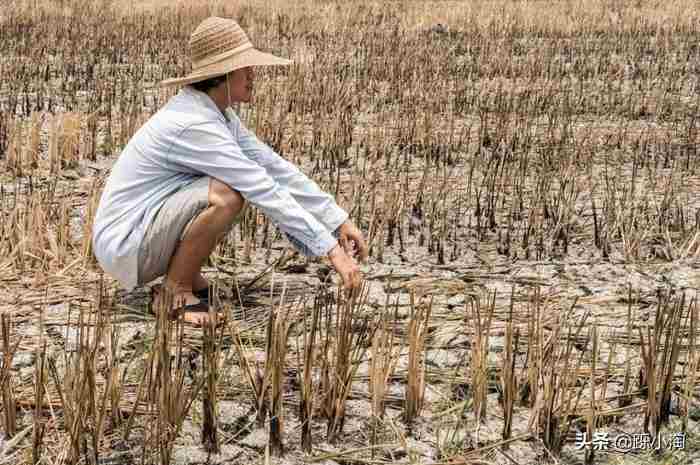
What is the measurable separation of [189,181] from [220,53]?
50 cm

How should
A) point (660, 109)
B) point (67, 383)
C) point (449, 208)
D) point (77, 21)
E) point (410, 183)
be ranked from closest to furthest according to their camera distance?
point (67, 383) < point (449, 208) < point (410, 183) < point (660, 109) < point (77, 21)

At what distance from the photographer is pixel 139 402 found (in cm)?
268

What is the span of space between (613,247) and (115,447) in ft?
8.96

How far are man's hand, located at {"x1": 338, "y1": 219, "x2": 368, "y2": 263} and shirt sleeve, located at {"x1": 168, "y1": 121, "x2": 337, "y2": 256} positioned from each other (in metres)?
0.16

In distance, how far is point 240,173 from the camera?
3.29m

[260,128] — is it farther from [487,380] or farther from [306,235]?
[487,380]

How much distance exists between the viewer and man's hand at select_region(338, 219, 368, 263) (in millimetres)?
3412

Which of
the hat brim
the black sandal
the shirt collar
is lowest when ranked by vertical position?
the black sandal

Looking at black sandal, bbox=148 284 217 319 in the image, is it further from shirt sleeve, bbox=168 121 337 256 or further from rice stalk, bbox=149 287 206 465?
rice stalk, bbox=149 287 206 465

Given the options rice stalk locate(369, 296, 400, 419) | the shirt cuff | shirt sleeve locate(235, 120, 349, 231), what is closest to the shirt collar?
shirt sleeve locate(235, 120, 349, 231)

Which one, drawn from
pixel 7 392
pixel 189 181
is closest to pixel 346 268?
pixel 189 181

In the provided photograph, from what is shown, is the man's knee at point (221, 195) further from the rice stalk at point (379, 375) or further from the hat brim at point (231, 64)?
the rice stalk at point (379, 375)

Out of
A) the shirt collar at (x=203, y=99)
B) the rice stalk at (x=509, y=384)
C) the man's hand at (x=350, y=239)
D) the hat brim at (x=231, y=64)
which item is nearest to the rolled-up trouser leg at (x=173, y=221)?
the shirt collar at (x=203, y=99)

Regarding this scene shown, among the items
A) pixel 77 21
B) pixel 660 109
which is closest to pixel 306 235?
pixel 660 109
